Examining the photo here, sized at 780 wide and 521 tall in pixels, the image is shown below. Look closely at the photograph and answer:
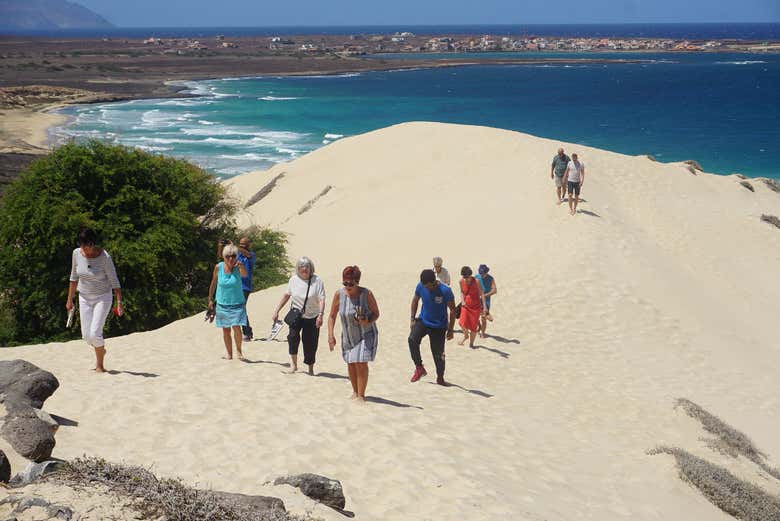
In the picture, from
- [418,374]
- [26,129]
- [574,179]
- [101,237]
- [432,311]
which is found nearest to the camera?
[432,311]

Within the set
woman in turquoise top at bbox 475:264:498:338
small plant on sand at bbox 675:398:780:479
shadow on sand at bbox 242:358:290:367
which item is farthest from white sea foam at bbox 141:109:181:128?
small plant on sand at bbox 675:398:780:479

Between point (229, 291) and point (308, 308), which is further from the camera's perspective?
point (229, 291)

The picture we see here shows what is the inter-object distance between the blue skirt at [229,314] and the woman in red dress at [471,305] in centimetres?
362

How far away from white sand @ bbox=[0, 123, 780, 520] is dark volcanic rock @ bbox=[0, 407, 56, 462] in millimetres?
824

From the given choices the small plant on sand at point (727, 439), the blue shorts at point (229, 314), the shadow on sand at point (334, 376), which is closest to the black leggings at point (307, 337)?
the shadow on sand at point (334, 376)

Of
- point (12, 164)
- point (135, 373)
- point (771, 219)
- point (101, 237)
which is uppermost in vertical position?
point (771, 219)

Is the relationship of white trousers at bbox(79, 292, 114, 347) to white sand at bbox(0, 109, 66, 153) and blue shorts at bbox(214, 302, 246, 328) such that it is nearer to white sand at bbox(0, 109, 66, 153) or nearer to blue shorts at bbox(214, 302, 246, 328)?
blue shorts at bbox(214, 302, 246, 328)

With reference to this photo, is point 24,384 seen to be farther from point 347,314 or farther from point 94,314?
point 347,314

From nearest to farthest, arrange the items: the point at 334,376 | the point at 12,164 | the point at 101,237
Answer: the point at 334,376 → the point at 101,237 → the point at 12,164

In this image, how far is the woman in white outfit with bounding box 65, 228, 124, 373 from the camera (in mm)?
8695

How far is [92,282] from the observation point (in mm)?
8820

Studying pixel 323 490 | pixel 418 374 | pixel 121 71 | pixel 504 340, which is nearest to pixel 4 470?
pixel 323 490

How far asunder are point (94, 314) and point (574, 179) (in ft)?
45.3

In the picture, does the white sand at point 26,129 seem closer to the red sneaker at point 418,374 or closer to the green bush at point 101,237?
the green bush at point 101,237
